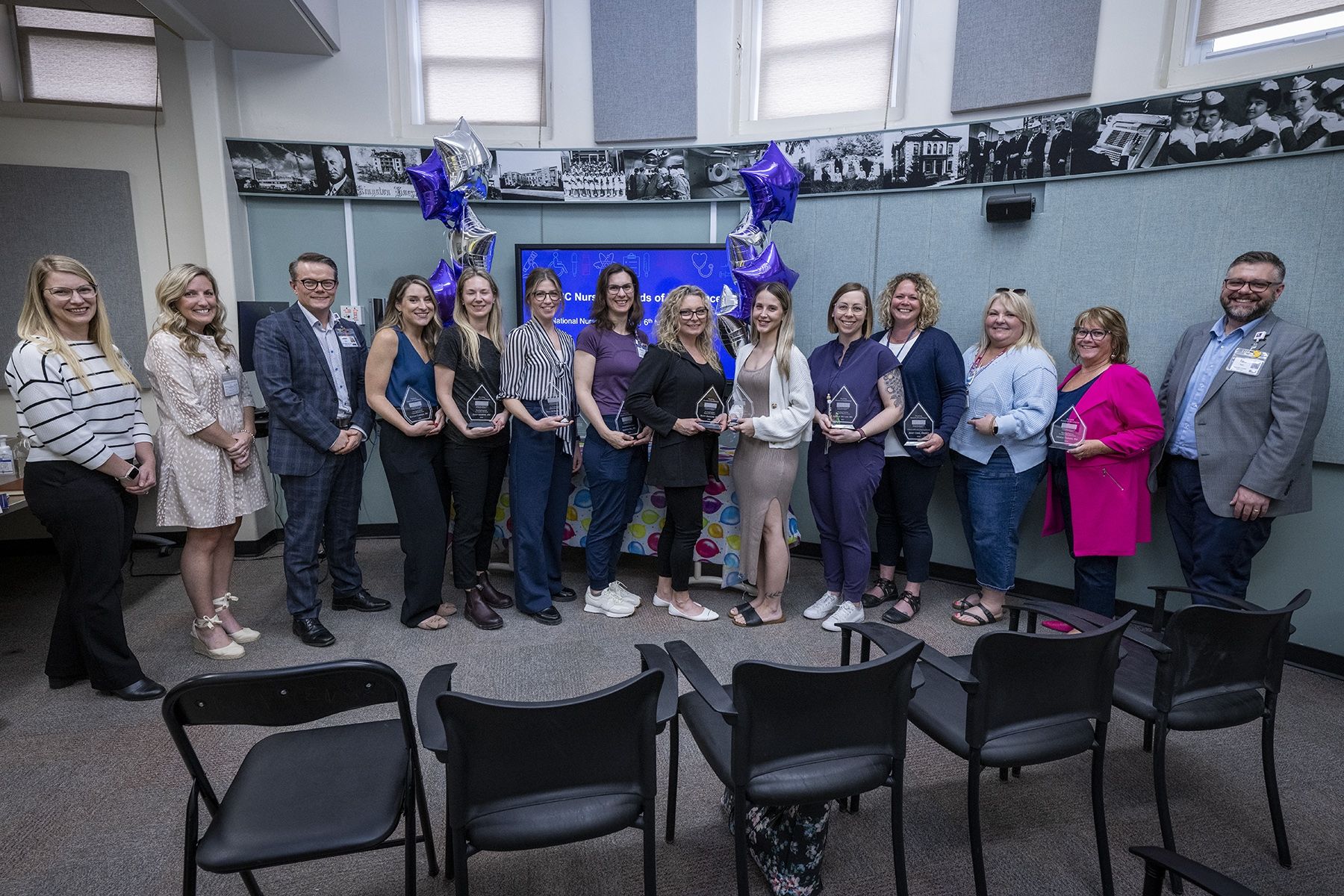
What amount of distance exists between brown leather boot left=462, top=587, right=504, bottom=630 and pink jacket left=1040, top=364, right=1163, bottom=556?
9.12 ft

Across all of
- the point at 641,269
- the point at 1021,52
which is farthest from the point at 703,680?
the point at 1021,52

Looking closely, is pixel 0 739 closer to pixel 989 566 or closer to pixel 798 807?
pixel 798 807

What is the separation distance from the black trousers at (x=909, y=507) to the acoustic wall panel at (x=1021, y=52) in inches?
79.8

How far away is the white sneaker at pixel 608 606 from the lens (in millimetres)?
3572

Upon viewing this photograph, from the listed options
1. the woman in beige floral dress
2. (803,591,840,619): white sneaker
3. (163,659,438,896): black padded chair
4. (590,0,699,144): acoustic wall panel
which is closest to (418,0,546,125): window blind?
(590,0,699,144): acoustic wall panel

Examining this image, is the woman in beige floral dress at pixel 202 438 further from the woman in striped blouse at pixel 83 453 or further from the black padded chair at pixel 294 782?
the black padded chair at pixel 294 782

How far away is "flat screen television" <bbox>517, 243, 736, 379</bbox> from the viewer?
4.44 m

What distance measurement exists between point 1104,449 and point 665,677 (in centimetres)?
259

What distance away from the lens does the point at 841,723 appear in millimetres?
1563

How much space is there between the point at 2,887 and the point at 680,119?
4564 mm

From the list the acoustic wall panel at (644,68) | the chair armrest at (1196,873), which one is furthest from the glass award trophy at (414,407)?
the chair armrest at (1196,873)

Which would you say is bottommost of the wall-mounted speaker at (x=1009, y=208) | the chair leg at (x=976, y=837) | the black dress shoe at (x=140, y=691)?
the black dress shoe at (x=140, y=691)

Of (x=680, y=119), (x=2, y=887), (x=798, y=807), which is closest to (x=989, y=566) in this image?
(x=798, y=807)

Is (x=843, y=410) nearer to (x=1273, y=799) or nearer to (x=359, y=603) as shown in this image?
(x=1273, y=799)
